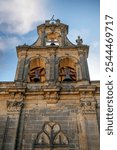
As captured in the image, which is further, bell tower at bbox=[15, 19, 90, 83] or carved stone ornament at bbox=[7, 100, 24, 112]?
bell tower at bbox=[15, 19, 90, 83]

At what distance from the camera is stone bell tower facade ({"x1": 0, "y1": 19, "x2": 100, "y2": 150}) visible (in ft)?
39.8

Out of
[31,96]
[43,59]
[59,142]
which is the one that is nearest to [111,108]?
[59,142]

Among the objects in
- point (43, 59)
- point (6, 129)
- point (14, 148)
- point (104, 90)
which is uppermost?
point (43, 59)

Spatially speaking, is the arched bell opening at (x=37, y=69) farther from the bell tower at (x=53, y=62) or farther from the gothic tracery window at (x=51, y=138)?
the gothic tracery window at (x=51, y=138)

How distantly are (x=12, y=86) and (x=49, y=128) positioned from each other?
3.24 meters

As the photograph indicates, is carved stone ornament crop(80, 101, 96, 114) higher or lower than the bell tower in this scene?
lower

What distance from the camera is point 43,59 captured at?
17.1 m

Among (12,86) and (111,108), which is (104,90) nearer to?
(111,108)

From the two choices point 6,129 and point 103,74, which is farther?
point 6,129

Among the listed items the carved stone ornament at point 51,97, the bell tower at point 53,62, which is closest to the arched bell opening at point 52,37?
the bell tower at point 53,62

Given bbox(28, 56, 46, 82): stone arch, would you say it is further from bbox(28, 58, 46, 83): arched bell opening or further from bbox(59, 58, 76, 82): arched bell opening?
bbox(59, 58, 76, 82): arched bell opening

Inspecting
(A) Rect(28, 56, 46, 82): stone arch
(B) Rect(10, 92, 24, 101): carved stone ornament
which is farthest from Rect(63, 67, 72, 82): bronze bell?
(B) Rect(10, 92, 24, 101): carved stone ornament

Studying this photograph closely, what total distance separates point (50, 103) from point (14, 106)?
5.79 feet

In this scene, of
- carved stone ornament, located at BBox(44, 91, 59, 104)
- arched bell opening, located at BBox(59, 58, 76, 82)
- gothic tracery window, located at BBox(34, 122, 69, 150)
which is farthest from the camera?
arched bell opening, located at BBox(59, 58, 76, 82)
